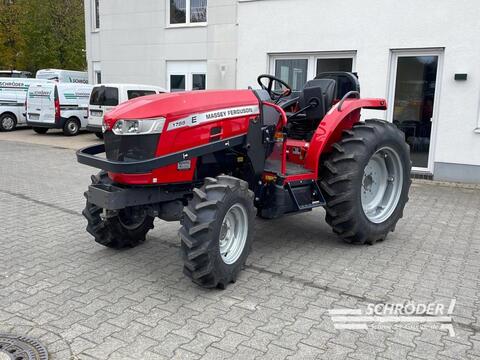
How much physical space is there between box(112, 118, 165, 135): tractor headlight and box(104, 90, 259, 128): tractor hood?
36 millimetres

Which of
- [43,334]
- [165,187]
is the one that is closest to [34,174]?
[165,187]

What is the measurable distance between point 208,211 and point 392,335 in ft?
5.61

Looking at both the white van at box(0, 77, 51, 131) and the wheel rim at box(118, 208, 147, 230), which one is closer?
the wheel rim at box(118, 208, 147, 230)

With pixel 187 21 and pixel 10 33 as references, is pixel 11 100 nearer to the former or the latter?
pixel 187 21

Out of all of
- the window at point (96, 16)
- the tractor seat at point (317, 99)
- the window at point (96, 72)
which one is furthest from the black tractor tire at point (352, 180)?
the window at point (96, 16)

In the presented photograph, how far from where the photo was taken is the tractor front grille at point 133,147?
4.18 m

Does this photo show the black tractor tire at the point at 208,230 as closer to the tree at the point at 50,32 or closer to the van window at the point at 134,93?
the van window at the point at 134,93

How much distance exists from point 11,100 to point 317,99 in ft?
53.2

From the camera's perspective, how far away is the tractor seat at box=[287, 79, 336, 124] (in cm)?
572

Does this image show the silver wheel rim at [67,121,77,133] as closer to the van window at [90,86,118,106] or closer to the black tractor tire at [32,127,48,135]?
the black tractor tire at [32,127,48,135]

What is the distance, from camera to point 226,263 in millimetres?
4324

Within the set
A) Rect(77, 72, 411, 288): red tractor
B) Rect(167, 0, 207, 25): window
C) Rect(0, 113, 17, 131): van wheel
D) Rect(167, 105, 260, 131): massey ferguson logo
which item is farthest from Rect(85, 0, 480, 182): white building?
Rect(0, 113, 17, 131): van wheel

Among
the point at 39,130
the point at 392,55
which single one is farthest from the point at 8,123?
the point at 392,55

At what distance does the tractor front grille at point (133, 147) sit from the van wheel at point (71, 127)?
45.7ft
